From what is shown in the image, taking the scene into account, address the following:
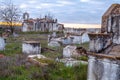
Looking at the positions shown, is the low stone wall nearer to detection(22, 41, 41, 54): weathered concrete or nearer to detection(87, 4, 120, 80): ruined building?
detection(87, 4, 120, 80): ruined building

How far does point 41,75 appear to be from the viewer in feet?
29.6

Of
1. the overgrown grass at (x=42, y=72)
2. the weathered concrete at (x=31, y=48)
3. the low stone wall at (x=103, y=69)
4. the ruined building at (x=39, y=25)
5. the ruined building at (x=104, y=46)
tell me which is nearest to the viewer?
the low stone wall at (x=103, y=69)

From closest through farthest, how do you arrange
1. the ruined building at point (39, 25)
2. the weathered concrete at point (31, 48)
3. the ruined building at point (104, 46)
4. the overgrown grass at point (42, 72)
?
the ruined building at point (104, 46)
the overgrown grass at point (42, 72)
the weathered concrete at point (31, 48)
the ruined building at point (39, 25)

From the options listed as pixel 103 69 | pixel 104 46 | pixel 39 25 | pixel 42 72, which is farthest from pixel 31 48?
pixel 39 25

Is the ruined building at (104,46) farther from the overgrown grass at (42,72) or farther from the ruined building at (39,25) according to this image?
the ruined building at (39,25)

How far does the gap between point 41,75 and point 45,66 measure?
1.28m

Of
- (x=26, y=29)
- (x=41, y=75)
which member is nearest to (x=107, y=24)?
(x=41, y=75)

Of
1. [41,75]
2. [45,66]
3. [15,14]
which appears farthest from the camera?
[15,14]

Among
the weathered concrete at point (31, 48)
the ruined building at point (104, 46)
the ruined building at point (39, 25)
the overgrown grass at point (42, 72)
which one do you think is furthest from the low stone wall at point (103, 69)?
the ruined building at point (39, 25)

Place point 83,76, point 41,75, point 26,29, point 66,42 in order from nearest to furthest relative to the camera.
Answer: point 83,76
point 41,75
point 66,42
point 26,29

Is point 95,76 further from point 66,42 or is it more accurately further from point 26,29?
point 26,29

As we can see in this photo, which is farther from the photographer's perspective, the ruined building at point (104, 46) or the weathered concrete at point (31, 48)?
the weathered concrete at point (31, 48)

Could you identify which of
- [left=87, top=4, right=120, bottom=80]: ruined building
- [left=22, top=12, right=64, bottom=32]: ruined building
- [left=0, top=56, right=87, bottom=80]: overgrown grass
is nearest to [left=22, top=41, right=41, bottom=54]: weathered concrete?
[left=0, top=56, right=87, bottom=80]: overgrown grass

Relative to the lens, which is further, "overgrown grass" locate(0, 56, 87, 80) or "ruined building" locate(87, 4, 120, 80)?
"overgrown grass" locate(0, 56, 87, 80)
